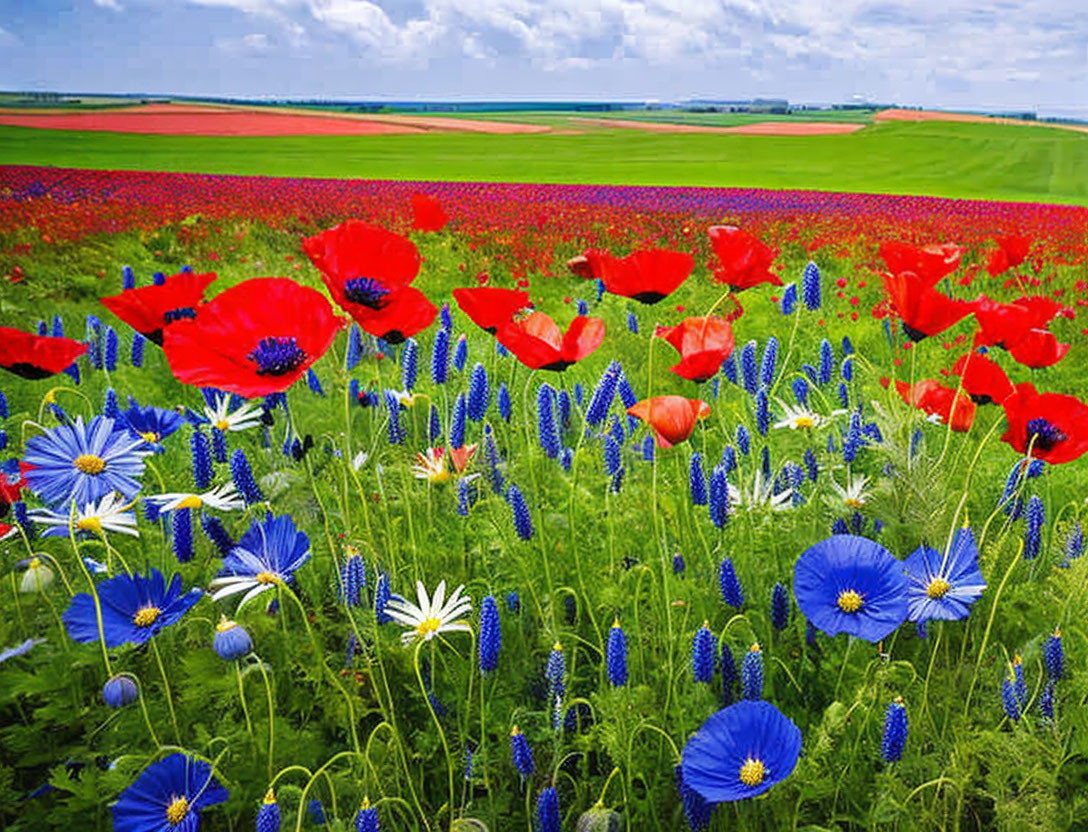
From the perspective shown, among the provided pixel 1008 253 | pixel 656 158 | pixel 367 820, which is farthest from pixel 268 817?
pixel 656 158

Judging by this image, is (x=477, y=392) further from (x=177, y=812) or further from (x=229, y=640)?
(x=177, y=812)

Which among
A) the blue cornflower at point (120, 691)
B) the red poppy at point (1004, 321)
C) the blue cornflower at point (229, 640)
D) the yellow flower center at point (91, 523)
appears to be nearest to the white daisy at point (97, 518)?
the yellow flower center at point (91, 523)

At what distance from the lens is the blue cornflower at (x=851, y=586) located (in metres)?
1.22

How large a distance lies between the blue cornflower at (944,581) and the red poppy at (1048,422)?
0.27m

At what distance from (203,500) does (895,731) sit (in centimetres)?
135

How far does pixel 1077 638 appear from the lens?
1696mm

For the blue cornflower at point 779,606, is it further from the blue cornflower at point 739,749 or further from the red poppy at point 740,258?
the red poppy at point 740,258

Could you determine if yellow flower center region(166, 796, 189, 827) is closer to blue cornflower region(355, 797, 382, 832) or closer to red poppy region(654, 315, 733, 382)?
blue cornflower region(355, 797, 382, 832)

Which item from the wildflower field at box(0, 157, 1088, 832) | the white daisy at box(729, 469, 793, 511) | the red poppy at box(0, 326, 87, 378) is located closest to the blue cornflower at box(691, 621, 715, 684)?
the wildflower field at box(0, 157, 1088, 832)

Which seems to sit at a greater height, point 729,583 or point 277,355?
point 277,355

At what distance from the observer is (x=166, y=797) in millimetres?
1245

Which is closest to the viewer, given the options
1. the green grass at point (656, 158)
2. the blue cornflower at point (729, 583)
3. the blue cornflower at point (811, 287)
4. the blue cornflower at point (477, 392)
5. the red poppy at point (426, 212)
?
the blue cornflower at point (729, 583)

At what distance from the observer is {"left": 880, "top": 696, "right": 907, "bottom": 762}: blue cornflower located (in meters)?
1.17

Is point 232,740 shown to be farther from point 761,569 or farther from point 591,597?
point 761,569
